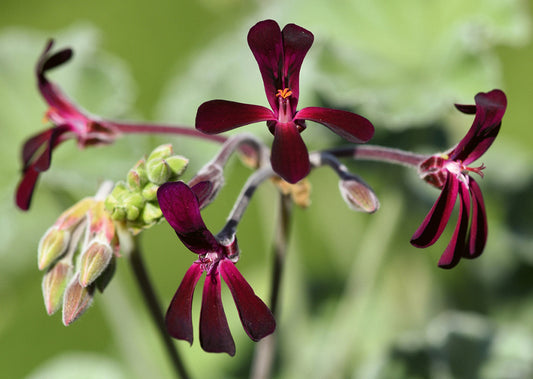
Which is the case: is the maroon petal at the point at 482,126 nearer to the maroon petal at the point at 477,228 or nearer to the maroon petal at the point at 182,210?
the maroon petal at the point at 477,228

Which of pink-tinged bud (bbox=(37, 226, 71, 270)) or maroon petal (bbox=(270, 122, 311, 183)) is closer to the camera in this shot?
maroon petal (bbox=(270, 122, 311, 183))

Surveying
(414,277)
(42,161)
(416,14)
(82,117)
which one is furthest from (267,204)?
(42,161)

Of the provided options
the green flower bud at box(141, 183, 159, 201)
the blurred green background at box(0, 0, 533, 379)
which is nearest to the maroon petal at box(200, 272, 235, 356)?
the green flower bud at box(141, 183, 159, 201)

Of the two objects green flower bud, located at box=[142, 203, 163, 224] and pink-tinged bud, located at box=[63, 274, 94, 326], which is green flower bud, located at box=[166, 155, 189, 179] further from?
pink-tinged bud, located at box=[63, 274, 94, 326]

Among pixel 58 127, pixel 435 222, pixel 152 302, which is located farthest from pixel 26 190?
pixel 435 222

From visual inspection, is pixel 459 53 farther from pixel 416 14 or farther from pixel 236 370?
pixel 236 370
